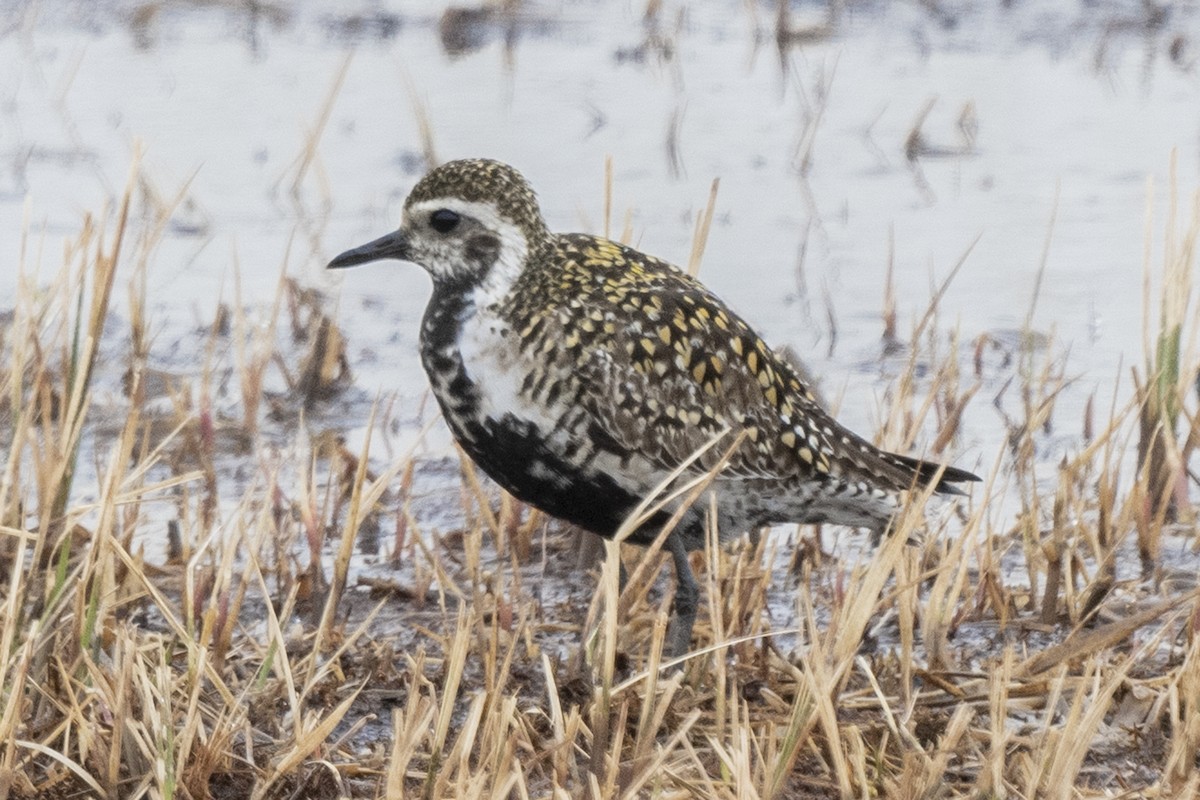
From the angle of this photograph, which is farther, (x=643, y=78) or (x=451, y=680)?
(x=643, y=78)

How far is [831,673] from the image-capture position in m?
4.01

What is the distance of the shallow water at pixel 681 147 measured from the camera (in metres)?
7.91

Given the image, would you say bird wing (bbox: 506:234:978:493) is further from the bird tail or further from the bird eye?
the bird eye

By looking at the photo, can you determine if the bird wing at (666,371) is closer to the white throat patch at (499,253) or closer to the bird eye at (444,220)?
the white throat patch at (499,253)

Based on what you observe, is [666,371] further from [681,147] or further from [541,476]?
[681,147]

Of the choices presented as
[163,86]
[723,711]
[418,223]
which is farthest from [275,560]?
[163,86]

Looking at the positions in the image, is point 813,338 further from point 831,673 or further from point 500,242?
point 831,673

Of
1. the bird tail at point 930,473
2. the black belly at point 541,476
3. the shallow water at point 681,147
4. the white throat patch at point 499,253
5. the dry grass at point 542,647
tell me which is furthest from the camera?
the shallow water at point 681,147

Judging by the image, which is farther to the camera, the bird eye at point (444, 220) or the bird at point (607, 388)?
the bird eye at point (444, 220)

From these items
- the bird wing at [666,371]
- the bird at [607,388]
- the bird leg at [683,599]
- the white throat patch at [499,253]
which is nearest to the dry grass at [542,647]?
the bird leg at [683,599]

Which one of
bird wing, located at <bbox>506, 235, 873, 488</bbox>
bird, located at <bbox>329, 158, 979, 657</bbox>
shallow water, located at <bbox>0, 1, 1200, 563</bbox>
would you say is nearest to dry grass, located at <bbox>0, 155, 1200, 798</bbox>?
bird, located at <bbox>329, 158, 979, 657</bbox>

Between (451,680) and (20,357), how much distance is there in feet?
6.21

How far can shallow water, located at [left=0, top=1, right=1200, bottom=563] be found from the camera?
25.9 ft

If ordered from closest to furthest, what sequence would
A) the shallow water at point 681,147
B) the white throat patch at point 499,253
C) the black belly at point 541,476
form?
the black belly at point 541,476
the white throat patch at point 499,253
the shallow water at point 681,147
